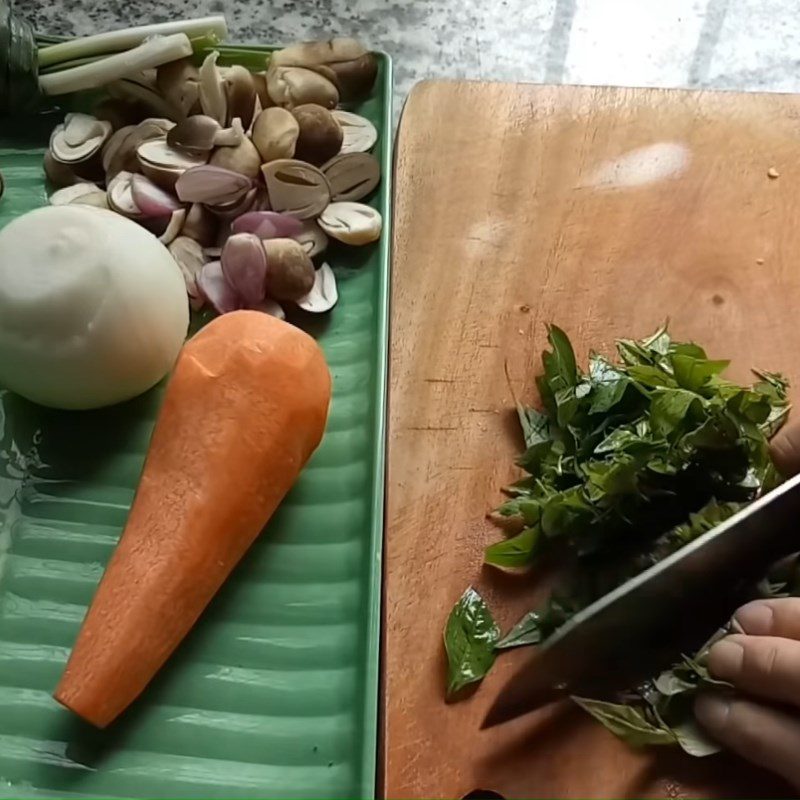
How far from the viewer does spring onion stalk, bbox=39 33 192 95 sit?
0.94 meters

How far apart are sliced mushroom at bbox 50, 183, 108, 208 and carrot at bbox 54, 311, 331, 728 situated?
18 cm

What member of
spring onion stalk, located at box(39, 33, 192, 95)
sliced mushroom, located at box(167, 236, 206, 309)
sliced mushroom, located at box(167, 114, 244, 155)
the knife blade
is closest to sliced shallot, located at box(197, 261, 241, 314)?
sliced mushroom, located at box(167, 236, 206, 309)

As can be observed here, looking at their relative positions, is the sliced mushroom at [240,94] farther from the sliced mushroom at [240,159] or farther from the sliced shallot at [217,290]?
the sliced shallot at [217,290]

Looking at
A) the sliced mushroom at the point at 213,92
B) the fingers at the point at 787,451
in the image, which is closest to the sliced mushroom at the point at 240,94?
the sliced mushroom at the point at 213,92

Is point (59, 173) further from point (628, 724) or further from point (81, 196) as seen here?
point (628, 724)

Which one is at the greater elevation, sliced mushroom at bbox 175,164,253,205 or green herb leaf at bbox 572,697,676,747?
sliced mushroom at bbox 175,164,253,205

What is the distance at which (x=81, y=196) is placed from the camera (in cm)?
89

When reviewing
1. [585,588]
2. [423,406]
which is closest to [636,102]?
[423,406]

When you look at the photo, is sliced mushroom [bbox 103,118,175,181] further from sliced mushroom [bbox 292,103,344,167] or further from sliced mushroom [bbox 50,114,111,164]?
sliced mushroom [bbox 292,103,344,167]

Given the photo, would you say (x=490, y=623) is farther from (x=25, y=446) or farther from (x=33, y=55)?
(x=33, y=55)

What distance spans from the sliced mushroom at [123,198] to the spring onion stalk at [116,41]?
161mm

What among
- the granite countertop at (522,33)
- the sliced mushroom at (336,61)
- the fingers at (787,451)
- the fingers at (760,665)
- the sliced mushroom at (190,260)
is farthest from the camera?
the granite countertop at (522,33)

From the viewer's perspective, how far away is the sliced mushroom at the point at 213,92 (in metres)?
0.91

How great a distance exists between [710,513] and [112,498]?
1.42 feet
